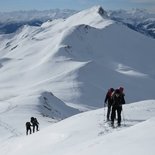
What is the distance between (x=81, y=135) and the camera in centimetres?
2348

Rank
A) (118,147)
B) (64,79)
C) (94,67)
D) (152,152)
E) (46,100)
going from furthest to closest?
(94,67)
(64,79)
(46,100)
(118,147)
(152,152)

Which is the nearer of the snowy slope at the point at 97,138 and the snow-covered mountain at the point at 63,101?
the snowy slope at the point at 97,138

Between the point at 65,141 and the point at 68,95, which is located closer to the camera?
the point at 65,141

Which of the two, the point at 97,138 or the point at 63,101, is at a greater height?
the point at 63,101

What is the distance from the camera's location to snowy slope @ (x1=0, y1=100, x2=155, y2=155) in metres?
16.6

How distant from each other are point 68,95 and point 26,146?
107 metres

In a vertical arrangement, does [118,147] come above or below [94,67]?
below

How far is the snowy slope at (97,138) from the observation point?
54.5ft

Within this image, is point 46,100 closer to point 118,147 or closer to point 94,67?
point 118,147

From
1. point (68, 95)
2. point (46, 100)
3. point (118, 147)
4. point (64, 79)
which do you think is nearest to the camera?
point (118, 147)

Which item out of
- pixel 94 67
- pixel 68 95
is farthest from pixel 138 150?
pixel 94 67

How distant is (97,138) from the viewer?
20.9 metres

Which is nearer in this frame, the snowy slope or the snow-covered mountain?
the snowy slope

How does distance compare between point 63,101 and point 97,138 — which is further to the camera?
point 63,101
